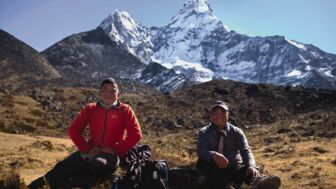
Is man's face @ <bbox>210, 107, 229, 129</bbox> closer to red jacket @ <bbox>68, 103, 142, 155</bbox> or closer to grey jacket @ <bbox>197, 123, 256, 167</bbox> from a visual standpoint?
grey jacket @ <bbox>197, 123, 256, 167</bbox>

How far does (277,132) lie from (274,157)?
52.1 ft

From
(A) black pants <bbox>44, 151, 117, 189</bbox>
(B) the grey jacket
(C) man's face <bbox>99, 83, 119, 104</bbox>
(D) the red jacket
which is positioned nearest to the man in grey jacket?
(B) the grey jacket

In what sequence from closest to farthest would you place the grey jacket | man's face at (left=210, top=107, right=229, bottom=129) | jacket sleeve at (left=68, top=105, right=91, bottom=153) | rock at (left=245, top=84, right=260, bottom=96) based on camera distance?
jacket sleeve at (left=68, top=105, right=91, bottom=153)
the grey jacket
man's face at (left=210, top=107, right=229, bottom=129)
rock at (left=245, top=84, right=260, bottom=96)

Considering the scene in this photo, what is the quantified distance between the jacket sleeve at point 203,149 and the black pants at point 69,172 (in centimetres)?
214

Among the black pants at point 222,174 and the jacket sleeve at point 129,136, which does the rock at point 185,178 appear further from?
the jacket sleeve at point 129,136

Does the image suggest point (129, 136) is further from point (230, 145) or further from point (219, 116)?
point (230, 145)

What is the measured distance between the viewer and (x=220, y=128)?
415 inches

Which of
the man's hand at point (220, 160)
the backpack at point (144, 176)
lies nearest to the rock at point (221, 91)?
the man's hand at point (220, 160)

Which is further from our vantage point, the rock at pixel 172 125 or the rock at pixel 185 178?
the rock at pixel 172 125

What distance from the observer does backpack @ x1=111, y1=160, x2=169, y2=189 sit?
9.07 meters

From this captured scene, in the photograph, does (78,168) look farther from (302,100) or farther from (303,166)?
(302,100)

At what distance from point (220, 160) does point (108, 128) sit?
2280 millimetres

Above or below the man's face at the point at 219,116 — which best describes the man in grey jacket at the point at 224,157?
below

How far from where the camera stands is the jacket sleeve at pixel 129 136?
393 inches
